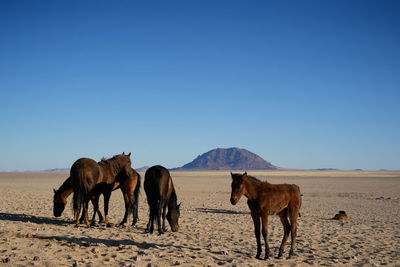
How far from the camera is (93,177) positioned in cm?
1105

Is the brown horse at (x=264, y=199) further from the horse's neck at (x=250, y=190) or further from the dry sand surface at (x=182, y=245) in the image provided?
the dry sand surface at (x=182, y=245)

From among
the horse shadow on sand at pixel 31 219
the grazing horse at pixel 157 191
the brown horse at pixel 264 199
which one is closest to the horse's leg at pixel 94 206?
the horse shadow on sand at pixel 31 219

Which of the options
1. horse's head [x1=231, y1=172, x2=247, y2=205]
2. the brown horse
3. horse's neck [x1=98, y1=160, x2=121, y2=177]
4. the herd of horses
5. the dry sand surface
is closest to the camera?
the dry sand surface

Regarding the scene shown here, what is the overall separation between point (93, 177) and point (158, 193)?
222cm

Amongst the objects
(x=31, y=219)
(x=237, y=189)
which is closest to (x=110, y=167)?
(x=31, y=219)

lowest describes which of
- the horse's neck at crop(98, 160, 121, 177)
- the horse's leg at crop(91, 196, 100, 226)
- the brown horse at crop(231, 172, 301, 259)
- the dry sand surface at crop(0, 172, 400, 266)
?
the dry sand surface at crop(0, 172, 400, 266)

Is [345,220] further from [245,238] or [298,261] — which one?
[298,261]

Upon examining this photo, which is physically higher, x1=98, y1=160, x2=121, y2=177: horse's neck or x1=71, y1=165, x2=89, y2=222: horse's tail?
x1=98, y1=160, x2=121, y2=177: horse's neck

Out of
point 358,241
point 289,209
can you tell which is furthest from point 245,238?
point 358,241

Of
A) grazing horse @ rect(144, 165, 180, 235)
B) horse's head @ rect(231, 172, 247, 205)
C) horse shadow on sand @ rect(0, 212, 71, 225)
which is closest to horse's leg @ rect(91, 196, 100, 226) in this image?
horse shadow on sand @ rect(0, 212, 71, 225)

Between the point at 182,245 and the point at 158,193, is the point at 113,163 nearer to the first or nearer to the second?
the point at 158,193

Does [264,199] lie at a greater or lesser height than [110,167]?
lesser

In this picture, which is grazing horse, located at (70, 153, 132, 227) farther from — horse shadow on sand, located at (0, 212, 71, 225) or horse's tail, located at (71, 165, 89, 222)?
horse shadow on sand, located at (0, 212, 71, 225)

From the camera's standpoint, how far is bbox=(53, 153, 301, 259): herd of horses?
7.88 meters
